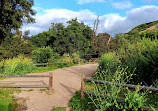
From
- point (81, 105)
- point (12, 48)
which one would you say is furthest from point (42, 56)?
point (81, 105)

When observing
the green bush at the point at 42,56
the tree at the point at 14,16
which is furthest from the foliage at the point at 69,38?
the tree at the point at 14,16

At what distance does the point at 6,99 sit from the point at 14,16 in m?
9.98

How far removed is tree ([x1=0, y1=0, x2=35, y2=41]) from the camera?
1229 centimetres

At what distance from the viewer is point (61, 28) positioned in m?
27.3

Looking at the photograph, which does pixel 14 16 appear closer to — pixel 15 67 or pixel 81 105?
pixel 15 67

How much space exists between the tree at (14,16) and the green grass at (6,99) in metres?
8.73

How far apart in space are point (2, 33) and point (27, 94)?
10379 mm

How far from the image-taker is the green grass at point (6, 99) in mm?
4234

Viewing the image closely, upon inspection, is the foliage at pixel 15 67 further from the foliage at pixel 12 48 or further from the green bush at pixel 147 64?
the green bush at pixel 147 64

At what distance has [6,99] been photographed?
4.90 meters

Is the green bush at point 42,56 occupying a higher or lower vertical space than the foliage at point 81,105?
higher

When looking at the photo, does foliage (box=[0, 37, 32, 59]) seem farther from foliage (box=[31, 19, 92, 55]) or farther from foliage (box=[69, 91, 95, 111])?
foliage (box=[69, 91, 95, 111])

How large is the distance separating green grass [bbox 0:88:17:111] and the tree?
28.6 ft

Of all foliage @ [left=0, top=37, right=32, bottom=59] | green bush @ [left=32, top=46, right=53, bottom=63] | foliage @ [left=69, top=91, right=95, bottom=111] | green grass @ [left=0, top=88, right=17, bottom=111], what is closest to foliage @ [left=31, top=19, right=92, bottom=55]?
foliage @ [left=0, top=37, right=32, bottom=59]
